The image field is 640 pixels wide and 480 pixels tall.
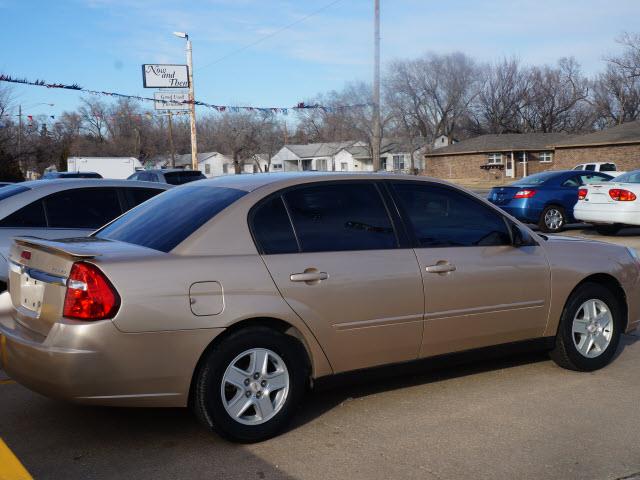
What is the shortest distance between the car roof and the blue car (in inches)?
→ 469

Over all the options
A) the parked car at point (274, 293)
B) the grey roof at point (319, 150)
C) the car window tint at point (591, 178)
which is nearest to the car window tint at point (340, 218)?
the parked car at point (274, 293)

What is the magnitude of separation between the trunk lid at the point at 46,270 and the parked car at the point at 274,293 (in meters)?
0.01

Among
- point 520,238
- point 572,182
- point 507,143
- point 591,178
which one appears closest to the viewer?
point 520,238

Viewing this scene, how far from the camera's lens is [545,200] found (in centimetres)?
1647

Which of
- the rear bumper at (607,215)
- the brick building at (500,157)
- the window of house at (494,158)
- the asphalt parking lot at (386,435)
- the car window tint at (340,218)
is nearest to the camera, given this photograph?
the asphalt parking lot at (386,435)

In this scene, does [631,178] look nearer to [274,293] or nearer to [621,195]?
[621,195]

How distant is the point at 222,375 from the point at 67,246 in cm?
123

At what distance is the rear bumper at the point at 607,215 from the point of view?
46.8 feet

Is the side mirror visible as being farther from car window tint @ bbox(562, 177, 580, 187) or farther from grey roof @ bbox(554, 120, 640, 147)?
grey roof @ bbox(554, 120, 640, 147)

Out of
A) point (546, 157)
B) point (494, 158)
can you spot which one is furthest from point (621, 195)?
point (546, 157)

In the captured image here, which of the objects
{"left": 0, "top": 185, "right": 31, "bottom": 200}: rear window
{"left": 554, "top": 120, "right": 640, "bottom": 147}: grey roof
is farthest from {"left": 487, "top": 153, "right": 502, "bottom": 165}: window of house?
{"left": 0, "top": 185, "right": 31, "bottom": 200}: rear window

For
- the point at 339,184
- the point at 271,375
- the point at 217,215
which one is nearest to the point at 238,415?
the point at 271,375

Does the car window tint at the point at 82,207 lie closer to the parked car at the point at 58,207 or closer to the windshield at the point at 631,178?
the parked car at the point at 58,207

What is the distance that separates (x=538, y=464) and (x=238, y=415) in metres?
1.72
